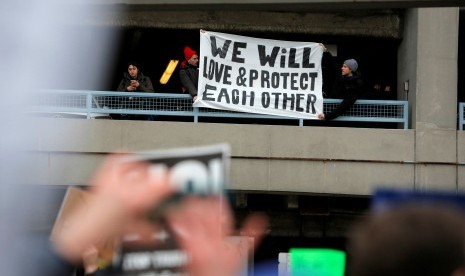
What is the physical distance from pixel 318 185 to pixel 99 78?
4108mm

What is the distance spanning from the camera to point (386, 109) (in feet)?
46.4

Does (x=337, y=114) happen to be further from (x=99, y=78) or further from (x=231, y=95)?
(x=99, y=78)

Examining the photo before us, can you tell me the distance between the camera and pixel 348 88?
13664 millimetres

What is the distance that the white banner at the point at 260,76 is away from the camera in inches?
532

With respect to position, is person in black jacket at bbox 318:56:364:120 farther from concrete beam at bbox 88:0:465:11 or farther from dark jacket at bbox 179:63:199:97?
concrete beam at bbox 88:0:465:11

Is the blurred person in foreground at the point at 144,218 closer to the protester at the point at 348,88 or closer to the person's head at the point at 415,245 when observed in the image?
the person's head at the point at 415,245

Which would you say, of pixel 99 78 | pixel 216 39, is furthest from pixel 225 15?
pixel 99 78

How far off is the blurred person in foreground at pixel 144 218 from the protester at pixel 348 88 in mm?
11146

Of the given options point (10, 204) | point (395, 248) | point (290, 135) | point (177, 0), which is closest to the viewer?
point (395, 248)

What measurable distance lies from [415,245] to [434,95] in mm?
12006

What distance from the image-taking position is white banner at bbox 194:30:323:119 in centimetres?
1352

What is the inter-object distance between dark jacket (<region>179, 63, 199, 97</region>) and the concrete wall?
52 centimetres

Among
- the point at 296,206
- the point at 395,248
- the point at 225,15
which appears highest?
the point at 225,15

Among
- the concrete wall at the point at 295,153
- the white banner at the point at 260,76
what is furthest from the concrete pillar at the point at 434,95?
the white banner at the point at 260,76
